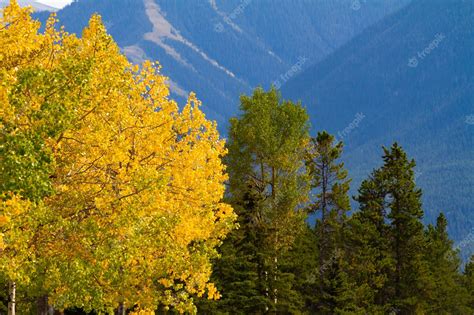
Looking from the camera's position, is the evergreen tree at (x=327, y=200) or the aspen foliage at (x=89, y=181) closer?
the aspen foliage at (x=89, y=181)

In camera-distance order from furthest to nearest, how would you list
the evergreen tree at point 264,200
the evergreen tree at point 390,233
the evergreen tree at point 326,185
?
1. the evergreen tree at point 390,233
2. the evergreen tree at point 326,185
3. the evergreen tree at point 264,200

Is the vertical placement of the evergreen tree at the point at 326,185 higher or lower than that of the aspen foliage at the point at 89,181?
higher

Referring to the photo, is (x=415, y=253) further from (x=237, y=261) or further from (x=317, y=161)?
(x=237, y=261)

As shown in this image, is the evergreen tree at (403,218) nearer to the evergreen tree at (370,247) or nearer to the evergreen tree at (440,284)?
the evergreen tree at (370,247)

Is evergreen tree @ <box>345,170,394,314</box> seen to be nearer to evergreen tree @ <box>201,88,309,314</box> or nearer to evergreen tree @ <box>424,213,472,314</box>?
evergreen tree @ <box>201,88,309,314</box>


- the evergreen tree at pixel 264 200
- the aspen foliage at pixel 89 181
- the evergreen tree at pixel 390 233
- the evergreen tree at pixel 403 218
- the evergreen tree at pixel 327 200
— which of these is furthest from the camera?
the evergreen tree at pixel 403 218

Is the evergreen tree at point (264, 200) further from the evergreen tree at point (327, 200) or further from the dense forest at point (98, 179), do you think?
the dense forest at point (98, 179)

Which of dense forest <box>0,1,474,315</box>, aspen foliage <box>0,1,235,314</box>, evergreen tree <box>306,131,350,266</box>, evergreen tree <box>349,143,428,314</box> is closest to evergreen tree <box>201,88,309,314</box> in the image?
evergreen tree <box>306,131,350,266</box>

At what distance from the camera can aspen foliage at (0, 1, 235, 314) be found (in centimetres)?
1520

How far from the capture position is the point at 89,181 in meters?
19.3

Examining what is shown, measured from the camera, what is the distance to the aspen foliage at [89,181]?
1520 centimetres

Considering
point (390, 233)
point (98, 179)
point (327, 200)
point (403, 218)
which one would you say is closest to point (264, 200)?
point (327, 200)

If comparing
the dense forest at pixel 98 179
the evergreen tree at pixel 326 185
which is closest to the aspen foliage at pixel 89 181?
the dense forest at pixel 98 179

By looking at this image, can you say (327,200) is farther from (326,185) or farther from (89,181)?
(89,181)
